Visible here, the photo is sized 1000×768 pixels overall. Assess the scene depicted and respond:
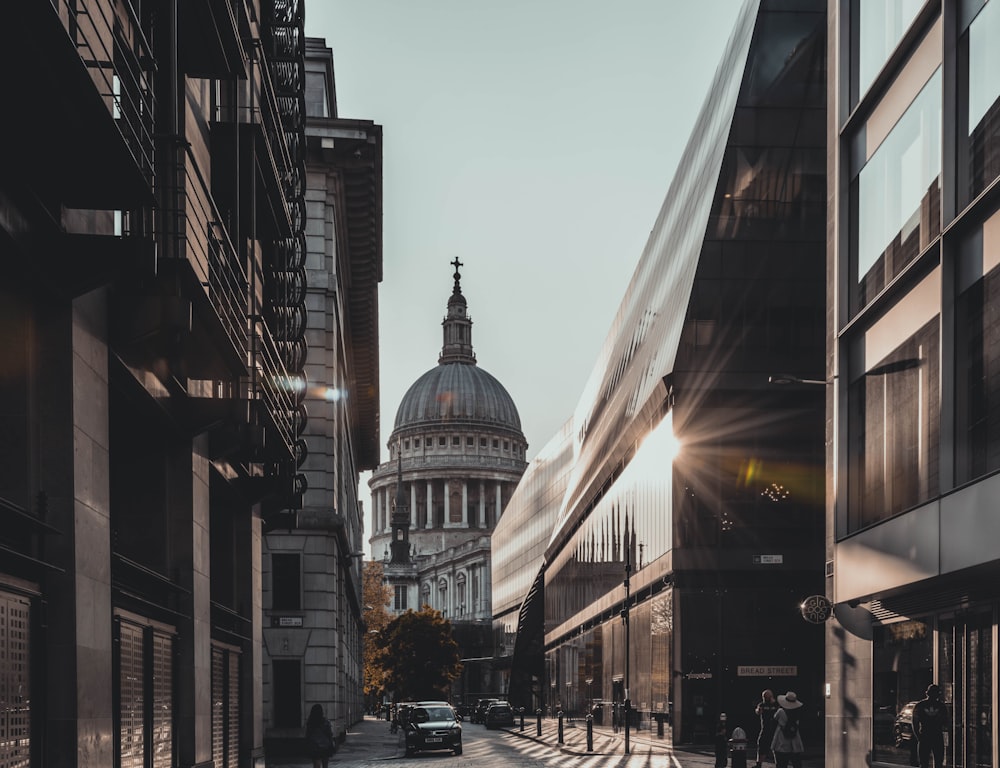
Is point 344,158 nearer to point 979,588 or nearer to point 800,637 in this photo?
point 800,637

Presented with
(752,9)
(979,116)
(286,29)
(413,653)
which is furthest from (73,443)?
(413,653)

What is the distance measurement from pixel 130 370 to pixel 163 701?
200 inches

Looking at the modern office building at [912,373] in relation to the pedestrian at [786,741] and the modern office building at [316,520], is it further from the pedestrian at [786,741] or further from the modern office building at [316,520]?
the modern office building at [316,520]

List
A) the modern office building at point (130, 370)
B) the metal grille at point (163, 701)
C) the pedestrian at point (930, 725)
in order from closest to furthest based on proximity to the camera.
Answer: the modern office building at point (130, 370)
the metal grille at point (163, 701)
the pedestrian at point (930, 725)

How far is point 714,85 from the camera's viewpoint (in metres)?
48.0

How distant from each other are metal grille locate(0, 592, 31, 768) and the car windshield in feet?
110

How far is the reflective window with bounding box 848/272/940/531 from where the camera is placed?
785 inches

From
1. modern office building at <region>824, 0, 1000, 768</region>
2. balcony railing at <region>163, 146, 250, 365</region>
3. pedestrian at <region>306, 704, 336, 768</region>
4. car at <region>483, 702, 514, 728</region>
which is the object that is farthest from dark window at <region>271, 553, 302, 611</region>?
car at <region>483, 702, 514, 728</region>

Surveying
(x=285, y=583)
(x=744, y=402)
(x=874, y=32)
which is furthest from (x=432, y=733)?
A: (x=874, y=32)

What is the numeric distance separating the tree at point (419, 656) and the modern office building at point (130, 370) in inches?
2755

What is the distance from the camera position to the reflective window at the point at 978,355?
17375 millimetres

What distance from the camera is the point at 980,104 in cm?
1805

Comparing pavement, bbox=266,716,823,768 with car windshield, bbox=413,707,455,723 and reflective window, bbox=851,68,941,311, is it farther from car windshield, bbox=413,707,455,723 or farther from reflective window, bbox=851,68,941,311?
reflective window, bbox=851,68,941,311

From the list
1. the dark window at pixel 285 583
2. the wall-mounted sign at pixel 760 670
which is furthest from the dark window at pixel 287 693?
the wall-mounted sign at pixel 760 670
